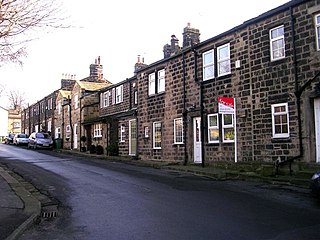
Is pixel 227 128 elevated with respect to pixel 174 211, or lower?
elevated

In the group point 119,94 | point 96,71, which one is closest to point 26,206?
point 119,94

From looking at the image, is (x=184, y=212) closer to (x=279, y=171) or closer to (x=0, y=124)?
(x=279, y=171)

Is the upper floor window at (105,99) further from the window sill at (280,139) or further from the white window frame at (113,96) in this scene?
the window sill at (280,139)

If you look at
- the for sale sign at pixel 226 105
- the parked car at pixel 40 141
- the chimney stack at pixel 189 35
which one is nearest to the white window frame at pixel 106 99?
the parked car at pixel 40 141

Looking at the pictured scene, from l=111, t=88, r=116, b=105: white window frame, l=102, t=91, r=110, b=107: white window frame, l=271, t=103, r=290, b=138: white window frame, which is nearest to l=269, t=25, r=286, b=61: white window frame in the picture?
l=271, t=103, r=290, b=138: white window frame

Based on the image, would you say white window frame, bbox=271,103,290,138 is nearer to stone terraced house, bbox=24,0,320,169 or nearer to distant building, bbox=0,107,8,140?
stone terraced house, bbox=24,0,320,169

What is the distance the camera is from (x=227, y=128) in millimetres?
18328

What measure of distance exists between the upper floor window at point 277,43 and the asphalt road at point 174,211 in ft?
18.8

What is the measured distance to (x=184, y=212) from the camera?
8.55m

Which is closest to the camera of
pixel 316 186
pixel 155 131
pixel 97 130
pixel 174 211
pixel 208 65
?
pixel 174 211

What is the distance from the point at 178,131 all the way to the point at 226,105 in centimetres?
549

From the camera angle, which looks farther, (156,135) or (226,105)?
(156,135)

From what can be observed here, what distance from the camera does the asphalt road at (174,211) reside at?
6895 mm

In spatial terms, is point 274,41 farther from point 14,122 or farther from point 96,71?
point 14,122
